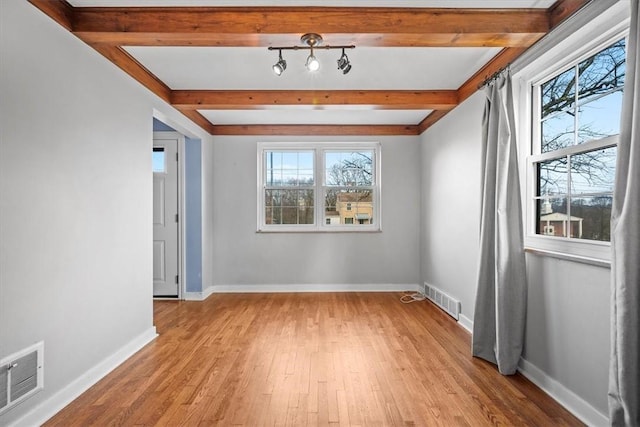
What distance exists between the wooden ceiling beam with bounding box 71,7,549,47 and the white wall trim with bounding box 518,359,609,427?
2312mm

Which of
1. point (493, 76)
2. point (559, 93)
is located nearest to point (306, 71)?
point (493, 76)

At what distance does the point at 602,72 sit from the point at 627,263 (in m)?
1.19

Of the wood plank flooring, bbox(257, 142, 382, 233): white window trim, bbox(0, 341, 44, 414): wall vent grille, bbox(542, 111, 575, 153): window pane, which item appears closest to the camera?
bbox(0, 341, 44, 414): wall vent grille

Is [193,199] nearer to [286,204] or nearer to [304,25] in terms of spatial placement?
[286,204]

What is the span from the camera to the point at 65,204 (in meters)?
2.20

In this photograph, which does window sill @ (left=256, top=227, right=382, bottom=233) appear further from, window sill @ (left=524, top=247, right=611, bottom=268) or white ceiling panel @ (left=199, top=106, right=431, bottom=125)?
window sill @ (left=524, top=247, right=611, bottom=268)

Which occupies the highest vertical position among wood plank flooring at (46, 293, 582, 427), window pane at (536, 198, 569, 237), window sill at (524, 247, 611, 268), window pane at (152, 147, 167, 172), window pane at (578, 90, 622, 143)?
window pane at (152, 147, 167, 172)

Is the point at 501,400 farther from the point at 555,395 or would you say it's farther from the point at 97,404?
the point at 97,404

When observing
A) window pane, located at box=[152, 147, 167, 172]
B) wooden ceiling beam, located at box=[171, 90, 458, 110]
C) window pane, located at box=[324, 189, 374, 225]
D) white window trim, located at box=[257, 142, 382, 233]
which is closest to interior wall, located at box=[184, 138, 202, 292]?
window pane, located at box=[152, 147, 167, 172]

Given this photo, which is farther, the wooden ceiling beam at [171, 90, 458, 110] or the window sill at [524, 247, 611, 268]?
the wooden ceiling beam at [171, 90, 458, 110]

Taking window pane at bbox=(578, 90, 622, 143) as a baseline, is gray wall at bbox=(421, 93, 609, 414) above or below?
below

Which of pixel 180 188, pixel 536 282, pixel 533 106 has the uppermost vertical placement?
pixel 533 106

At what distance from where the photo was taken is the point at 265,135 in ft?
16.9

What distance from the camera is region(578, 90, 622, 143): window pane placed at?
1.94m
